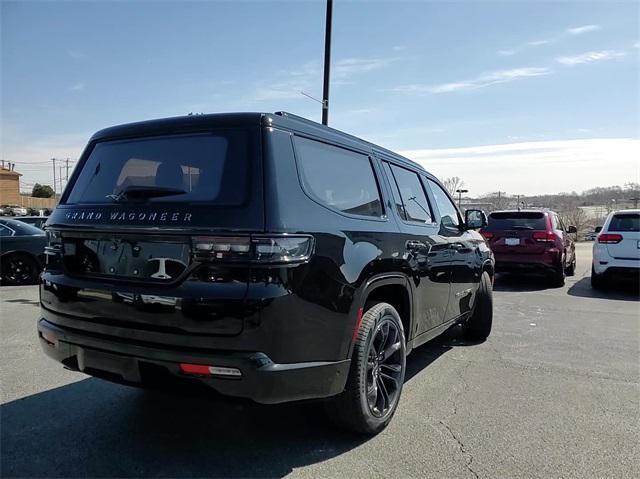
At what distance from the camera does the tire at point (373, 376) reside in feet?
9.84

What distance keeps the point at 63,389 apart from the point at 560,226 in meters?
10.8

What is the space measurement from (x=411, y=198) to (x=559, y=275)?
7493mm

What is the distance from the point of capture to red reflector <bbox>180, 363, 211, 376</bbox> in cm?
246

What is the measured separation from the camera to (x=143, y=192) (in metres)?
2.82

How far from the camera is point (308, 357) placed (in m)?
2.63

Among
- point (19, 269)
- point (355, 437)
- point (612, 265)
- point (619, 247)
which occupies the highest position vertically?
point (619, 247)

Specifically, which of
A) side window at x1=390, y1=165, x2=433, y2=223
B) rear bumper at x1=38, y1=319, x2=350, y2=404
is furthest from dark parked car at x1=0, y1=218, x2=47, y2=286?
side window at x1=390, y1=165, x2=433, y2=223

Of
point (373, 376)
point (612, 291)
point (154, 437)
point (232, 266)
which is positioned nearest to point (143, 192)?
point (232, 266)

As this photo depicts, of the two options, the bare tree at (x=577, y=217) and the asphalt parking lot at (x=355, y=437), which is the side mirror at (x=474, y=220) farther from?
the bare tree at (x=577, y=217)

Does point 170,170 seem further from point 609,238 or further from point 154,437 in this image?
point 609,238

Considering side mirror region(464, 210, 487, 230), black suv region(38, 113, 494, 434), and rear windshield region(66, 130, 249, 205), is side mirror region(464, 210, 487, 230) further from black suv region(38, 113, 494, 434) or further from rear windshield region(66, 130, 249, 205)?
rear windshield region(66, 130, 249, 205)

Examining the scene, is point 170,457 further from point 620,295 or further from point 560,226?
point 560,226

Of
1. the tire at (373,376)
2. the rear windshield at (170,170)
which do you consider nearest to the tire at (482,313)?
the tire at (373,376)

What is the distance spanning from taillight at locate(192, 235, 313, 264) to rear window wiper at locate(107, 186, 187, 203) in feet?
1.26
